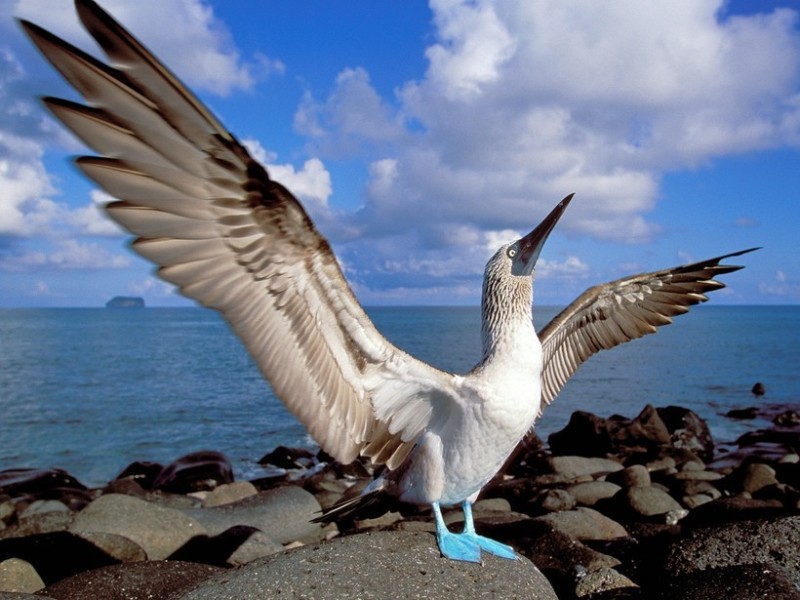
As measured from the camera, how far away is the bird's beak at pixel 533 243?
173 inches

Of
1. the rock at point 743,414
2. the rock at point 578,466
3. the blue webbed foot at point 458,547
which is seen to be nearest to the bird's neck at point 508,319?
the blue webbed foot at point 458,547

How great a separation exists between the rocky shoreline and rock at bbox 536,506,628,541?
0.08 ft

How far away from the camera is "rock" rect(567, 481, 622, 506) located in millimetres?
10625

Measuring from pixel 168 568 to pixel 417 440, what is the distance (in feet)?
8.24

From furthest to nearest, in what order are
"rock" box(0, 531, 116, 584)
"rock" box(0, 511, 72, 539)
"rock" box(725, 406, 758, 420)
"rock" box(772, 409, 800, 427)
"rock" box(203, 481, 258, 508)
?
1. "rock" box(725, 406, 758, 420)
2. "rock" box(772, 409, 800, 427)
3. "rock" box(203, 481, 258, 508)
4. "rock" box(0, 511, 72, 539)
5. "rock" box(0, 531, 116, 584)

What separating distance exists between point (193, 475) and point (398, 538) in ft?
33.9

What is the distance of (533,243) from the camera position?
448 cm

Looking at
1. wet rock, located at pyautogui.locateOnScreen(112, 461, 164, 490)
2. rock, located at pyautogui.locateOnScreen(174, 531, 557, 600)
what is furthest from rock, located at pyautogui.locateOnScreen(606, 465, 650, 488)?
wet rock, located at pyautogui.locateOnScreen(112, 461, 164, 490)

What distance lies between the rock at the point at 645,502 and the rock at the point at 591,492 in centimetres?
60

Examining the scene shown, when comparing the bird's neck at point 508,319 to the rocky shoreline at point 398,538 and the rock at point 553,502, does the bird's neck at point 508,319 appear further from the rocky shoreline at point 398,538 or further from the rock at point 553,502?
the rock at point 553,502

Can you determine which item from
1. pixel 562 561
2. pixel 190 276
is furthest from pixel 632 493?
pixel 190 276

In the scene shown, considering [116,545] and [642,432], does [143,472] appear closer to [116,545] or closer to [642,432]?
[116,545]

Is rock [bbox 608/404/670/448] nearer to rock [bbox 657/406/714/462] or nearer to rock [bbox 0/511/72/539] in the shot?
rock [bbox 657/406/714/462]

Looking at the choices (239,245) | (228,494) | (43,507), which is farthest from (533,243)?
(43,507)
